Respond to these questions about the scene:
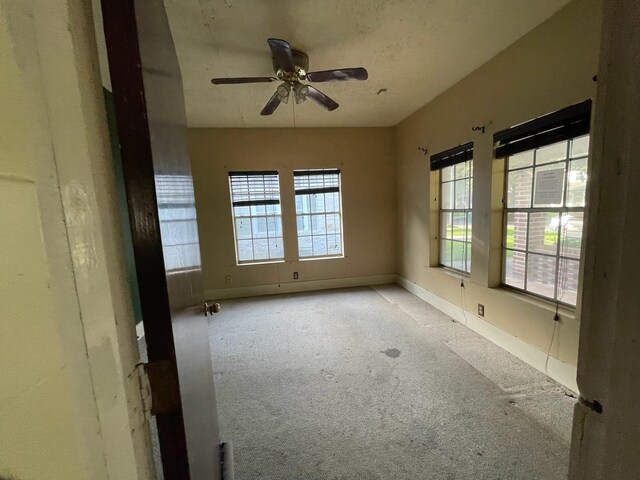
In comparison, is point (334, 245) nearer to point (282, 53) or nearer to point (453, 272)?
point (453, 272)

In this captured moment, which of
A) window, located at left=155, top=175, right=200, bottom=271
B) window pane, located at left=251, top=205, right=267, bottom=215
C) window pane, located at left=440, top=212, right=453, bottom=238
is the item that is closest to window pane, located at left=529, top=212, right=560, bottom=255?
window pane, located at left=440, top=212, right=453, bottom=238

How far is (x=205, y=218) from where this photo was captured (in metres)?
4.22

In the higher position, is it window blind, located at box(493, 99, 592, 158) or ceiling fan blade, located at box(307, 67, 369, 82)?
ceiling fan blade, located at box(307, 67, 369, 82)

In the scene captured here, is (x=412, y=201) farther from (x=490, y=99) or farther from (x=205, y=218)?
(x=205, y=218)

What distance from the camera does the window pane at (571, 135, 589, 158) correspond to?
73.7 inches

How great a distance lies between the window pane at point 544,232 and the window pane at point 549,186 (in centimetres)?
9

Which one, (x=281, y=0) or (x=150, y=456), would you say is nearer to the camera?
(x=150, y=456)

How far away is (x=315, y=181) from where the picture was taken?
177 inches

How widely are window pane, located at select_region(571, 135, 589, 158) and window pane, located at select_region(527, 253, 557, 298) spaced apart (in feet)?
2.62

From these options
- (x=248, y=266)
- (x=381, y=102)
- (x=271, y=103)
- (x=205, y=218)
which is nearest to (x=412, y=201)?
(x=381, y=102)

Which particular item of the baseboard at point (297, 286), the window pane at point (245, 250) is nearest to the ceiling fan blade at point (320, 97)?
the window pane at point (245, 250)

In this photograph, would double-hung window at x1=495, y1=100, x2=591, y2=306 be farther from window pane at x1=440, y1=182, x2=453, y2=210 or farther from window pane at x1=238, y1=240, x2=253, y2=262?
window pane at x1=238, y1=240, x2=253, y2=262

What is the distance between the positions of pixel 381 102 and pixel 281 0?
2.01m

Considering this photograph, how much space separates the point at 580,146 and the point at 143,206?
2.68m
